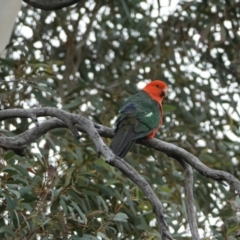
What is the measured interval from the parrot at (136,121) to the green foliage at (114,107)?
188 millimetres

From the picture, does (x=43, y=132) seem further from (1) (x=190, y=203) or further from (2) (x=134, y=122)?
(2) (x=134, y=122)

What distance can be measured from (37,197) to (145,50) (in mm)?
2253

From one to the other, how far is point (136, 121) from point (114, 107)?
3.91ft

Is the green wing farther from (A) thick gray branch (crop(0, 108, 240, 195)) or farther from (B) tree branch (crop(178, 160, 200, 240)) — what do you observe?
(B) tree branch (crop(178, 160, 200, 240))

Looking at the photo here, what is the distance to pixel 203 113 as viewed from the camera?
440 centimetres

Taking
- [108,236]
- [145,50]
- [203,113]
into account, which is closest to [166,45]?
[145,50]

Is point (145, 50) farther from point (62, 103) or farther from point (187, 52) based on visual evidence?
point (62, 103)

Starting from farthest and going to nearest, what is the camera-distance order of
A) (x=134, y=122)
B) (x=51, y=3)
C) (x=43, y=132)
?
(x=134, y=122) < (x=51, y=3) < (x=43, y=132)

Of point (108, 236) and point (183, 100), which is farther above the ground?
point (183, 100)

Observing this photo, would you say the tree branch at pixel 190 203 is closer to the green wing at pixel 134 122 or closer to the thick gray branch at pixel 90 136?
the thick gray branch at pixel 90 136

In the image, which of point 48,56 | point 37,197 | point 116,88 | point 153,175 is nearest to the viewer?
point 37,197

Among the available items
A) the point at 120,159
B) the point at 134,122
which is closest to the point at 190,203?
the point at 120,159

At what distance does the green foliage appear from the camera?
8.61ft

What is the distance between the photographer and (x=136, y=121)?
289cm
